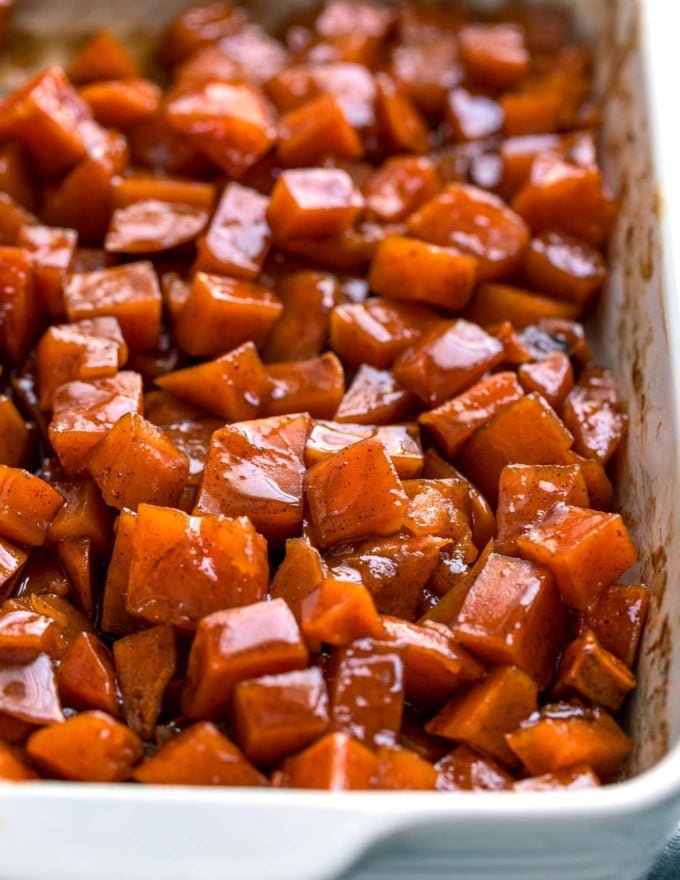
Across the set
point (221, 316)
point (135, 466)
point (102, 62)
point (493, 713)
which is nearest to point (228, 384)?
point (221, 316)

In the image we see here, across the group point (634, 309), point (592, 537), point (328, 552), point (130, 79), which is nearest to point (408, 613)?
point (328, 552)

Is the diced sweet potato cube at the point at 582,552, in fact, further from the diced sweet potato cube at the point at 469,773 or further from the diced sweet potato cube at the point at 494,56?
the diced sweet potato cube at the point at 494,56

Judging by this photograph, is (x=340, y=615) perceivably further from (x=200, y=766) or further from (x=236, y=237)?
(x=236, y=237)

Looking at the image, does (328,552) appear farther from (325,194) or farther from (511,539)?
(325,194)

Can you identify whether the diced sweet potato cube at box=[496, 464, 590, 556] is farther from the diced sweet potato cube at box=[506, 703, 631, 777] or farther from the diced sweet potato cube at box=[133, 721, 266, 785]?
the diced sweet potato cube at box=[133, 721, 266, 785]

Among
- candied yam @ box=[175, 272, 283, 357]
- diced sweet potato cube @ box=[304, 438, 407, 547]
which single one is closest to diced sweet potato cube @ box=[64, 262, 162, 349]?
candied yam @ box=[175, 272, 283, 357]

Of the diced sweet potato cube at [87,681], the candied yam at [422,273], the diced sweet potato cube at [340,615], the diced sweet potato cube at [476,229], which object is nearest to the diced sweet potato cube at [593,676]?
the diced sweet potato cube at [340,615]
